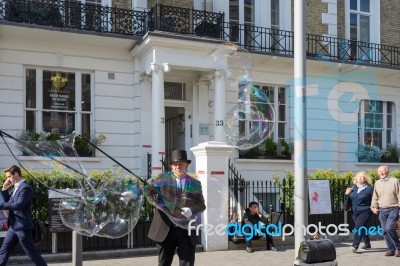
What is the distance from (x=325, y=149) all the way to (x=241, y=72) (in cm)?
894

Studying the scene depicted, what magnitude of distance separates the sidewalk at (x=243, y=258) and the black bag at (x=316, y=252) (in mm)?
3440

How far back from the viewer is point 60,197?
11125 millimetres

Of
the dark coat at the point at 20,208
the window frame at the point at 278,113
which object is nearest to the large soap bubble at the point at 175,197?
the dark coat at the point at 20,208

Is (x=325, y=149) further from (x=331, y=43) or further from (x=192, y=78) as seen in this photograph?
(x=192, y=78)

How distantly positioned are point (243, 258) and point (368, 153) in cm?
1088

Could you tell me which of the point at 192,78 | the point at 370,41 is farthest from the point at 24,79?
the point at 370,41

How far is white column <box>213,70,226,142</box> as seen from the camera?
1695 cm

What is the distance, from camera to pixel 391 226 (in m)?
11.3

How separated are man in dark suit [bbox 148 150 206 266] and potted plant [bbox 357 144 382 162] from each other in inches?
566

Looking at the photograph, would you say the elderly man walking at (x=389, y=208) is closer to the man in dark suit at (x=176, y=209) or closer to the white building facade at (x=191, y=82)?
the man in dark suit at (x=176, y=209)

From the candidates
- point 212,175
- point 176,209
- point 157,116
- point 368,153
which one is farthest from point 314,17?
point 176,209

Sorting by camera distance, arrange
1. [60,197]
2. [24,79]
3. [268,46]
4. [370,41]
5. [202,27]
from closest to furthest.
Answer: [60,197]
[24,79]
[202,27]
[268,46]
[370,41]

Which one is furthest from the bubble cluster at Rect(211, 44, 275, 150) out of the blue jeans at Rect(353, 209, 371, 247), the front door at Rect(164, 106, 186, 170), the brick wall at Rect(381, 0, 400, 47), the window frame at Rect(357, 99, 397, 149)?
the brick wall at Rect(381, 0, 400, 47)

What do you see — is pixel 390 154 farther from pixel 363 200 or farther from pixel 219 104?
pixel 363 200
